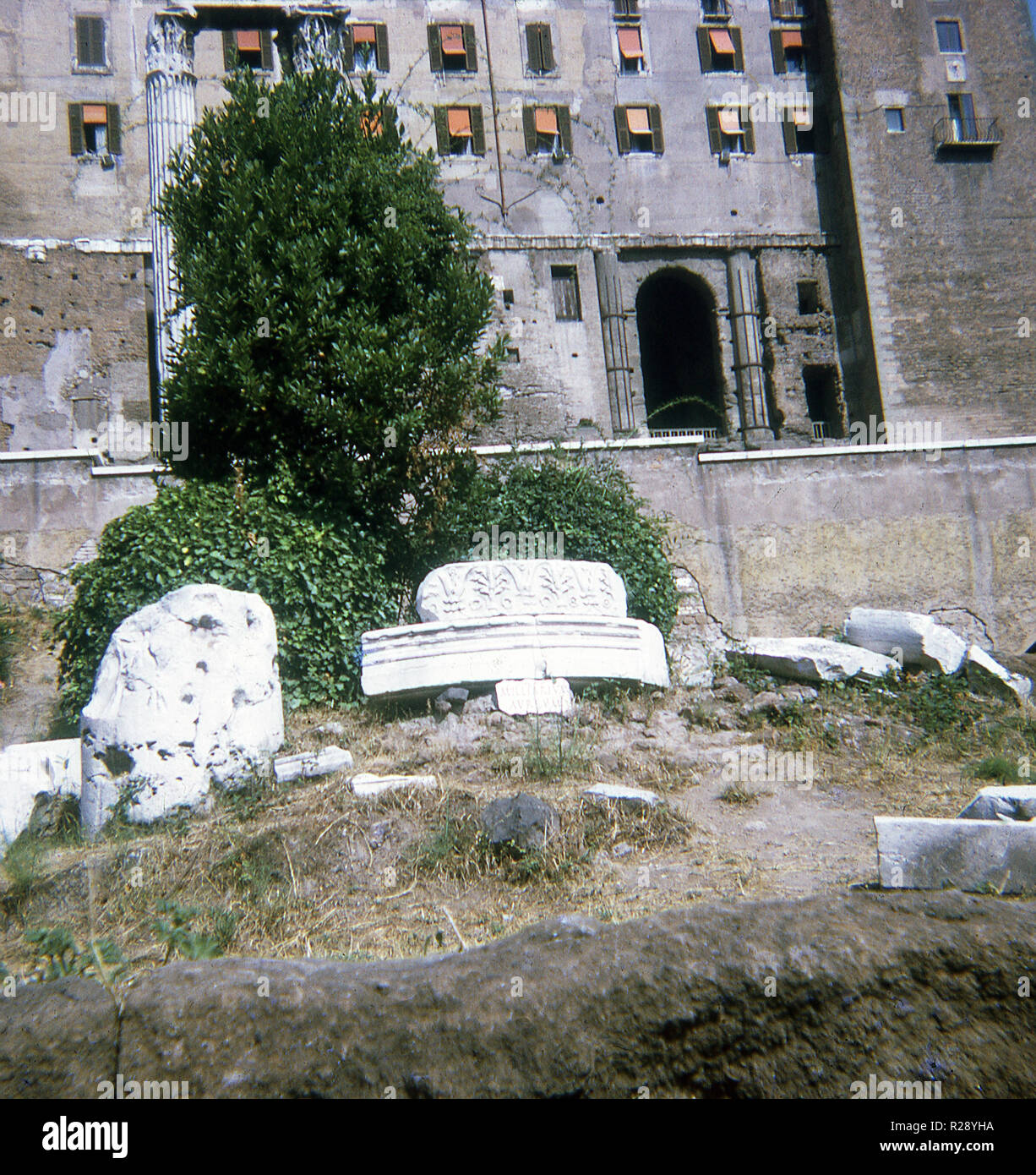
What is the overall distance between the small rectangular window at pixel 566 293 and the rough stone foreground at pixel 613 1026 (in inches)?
863

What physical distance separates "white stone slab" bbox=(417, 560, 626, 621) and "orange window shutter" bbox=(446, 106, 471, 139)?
59.8 ft

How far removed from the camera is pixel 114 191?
72.4ft

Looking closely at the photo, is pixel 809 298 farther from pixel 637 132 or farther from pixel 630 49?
pixel 630 49

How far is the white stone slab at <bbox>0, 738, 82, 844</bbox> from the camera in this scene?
18.4ft

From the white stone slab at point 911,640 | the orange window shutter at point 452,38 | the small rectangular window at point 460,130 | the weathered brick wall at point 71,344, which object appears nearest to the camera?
the white stone slab at point 911,640

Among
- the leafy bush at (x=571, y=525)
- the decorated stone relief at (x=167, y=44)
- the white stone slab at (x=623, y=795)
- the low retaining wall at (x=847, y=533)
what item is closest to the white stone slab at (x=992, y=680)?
the leafy bush at (x=571, y=525)

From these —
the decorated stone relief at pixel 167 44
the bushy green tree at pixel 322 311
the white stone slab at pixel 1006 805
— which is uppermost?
the decorated stone relief at pixel 167 44

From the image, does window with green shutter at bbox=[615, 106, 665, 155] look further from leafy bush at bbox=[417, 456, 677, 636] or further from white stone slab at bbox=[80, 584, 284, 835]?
white stone slab at bbox=[80, 584, 284, 835]

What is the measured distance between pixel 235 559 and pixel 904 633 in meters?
5.93

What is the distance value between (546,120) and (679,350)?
21.8ft

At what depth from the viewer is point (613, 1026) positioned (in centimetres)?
227

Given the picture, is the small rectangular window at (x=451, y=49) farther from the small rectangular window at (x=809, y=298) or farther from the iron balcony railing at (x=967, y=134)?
the iron balcony railing at (x=967, y=134)

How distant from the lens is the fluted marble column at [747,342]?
23.7 meters
